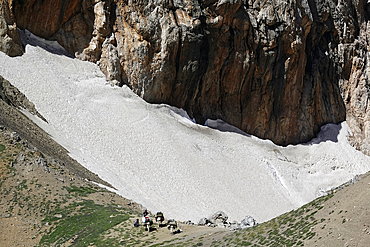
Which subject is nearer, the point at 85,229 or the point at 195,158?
the point at 85,229

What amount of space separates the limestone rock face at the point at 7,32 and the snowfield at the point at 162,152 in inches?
38.0

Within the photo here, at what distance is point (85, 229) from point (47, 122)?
2082 centimetres

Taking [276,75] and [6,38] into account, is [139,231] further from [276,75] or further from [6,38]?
[276,75]

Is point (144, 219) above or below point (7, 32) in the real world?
below

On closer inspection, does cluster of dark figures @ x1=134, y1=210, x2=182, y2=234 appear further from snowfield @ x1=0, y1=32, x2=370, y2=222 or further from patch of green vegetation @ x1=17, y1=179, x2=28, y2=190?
snowfield @ x1=0, y1=32, x2=370, y2=222

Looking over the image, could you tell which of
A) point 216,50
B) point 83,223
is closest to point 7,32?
point 216,50

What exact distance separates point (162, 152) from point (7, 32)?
873 inches

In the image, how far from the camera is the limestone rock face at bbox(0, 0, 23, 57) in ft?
146

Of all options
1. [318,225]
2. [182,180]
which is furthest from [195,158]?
[318,225]

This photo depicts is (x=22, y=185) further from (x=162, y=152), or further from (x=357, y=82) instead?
(x=357, y=82)

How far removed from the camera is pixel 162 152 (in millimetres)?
41531

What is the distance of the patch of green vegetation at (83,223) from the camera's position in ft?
67.2

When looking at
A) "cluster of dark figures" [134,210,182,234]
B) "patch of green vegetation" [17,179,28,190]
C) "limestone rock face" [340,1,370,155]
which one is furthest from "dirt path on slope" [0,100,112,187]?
"limestone rock face" [340,1,370,155]

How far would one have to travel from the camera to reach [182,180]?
38375mm
